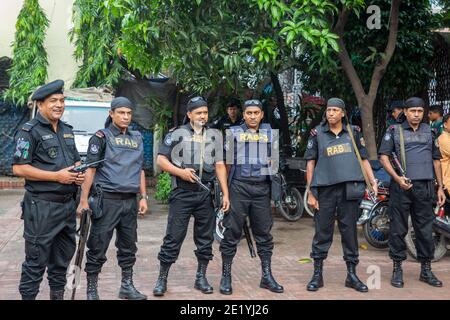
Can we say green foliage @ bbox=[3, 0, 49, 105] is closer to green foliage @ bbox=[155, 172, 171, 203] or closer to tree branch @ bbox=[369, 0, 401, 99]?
green foliage @ bbox=[155, 172, 171, 203]

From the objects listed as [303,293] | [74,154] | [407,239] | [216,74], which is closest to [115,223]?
[74,154]

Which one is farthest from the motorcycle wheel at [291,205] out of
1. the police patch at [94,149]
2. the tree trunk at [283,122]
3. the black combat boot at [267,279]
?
the police patch at [94,149]

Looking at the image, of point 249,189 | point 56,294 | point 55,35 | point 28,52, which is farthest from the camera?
point 55,35

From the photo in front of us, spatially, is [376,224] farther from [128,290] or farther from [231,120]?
[128,290]

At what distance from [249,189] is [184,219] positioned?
2.17ft

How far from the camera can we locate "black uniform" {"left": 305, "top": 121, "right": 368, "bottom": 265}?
192 inches

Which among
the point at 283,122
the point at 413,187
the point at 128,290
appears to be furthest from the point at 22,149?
the point at 283,122

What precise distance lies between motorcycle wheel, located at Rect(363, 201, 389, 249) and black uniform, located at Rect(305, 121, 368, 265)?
166cm

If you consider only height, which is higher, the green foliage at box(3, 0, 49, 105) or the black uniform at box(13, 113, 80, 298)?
the green foliage at box(3, 0, 49, 105)

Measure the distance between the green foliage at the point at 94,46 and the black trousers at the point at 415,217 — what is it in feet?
26.4

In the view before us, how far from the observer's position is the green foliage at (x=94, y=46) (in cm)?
1191

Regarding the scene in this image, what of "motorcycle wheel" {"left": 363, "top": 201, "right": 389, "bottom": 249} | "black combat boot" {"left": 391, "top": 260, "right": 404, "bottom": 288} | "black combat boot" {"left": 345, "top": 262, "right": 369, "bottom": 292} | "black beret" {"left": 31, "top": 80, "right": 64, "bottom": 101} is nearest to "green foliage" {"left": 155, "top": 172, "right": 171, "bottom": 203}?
"motorcycle wheel" {"left": 363, "top": 201, "right": 389, "bottom": 249}

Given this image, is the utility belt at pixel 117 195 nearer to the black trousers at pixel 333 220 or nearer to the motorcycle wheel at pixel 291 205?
the black trousers at pixel 333 220

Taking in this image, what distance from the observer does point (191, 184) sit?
469 cm
